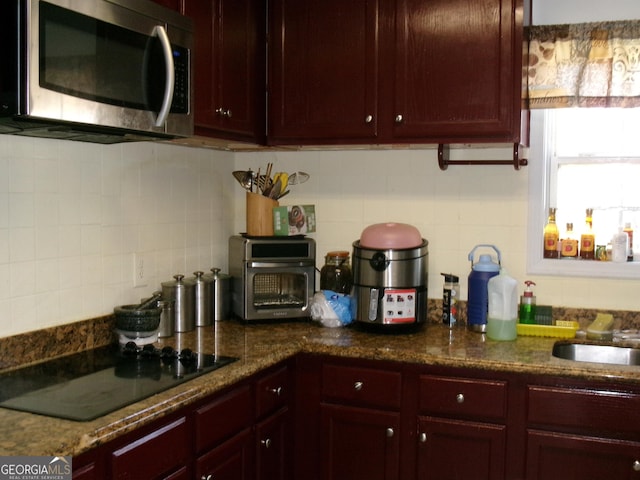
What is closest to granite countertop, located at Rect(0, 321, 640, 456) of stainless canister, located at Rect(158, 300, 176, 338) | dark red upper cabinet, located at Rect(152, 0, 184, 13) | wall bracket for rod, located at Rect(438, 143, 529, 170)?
stainless canister, located at Rect(158, 300, 176, 338)

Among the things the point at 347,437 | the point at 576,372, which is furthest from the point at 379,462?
the point at 576,372

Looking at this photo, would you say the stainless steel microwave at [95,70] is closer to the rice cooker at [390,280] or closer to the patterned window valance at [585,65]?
the rice cooker at [390,280]

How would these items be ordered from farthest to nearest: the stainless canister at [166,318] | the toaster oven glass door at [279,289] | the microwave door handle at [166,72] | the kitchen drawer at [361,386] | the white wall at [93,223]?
the toaster oven glass door at [279,289] < the stainless canister at [166,318] < the kitchen drawer at [361,386] < the white wall at [93,223] < the microwave door handle at [166,72]

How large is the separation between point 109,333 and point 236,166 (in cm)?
113

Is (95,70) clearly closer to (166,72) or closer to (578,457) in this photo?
(166,72)

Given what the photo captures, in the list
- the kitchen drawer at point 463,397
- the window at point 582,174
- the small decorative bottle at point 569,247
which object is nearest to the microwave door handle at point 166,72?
the kitchen drawer at point 463,397

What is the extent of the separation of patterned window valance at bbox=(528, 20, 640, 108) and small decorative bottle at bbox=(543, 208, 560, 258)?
18.1 inches

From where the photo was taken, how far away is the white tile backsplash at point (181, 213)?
2217 millimetres

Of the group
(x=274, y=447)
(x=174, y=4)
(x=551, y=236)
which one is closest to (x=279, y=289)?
(x=274, y=447)

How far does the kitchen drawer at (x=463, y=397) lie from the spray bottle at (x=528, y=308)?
54cm

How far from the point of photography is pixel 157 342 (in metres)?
2.58

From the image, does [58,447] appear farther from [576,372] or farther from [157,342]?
[576,372]

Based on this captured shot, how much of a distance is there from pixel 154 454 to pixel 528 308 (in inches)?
64.2

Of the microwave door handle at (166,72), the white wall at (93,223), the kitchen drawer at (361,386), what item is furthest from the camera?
the kitchen drawer at (361,386)
